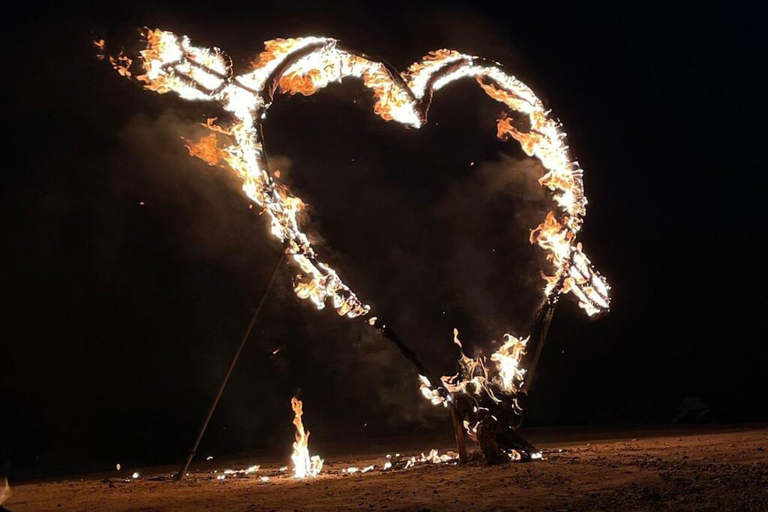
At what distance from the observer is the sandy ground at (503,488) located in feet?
17.7

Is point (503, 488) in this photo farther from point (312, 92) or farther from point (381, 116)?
point (312, 92)

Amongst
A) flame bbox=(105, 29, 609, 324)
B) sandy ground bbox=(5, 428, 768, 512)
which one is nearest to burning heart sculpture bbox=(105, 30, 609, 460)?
flame bbox=(105, 29, 609, 324)

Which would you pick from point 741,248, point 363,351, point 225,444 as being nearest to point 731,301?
point 741,248

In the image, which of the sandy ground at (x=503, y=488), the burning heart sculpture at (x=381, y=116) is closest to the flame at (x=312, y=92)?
the burning heart sculpture at (x=381, y=116)

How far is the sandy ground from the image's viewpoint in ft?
17.7

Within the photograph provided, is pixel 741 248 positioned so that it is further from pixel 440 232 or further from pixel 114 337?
pixel 114 337

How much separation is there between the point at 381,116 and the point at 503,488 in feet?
15.3

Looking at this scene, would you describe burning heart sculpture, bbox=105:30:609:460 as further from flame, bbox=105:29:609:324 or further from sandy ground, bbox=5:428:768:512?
sandy ground, bbox=5:428:768:512

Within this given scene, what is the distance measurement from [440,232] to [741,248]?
14.3m

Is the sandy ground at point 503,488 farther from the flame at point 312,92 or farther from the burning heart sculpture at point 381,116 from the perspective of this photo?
the flame at point 312,92

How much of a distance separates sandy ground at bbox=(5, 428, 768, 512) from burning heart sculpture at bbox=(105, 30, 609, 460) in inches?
40.9

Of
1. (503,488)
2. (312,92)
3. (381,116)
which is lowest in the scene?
(503,488)

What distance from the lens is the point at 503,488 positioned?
6.22 meters

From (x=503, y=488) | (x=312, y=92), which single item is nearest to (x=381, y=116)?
(x=312, y=92)
